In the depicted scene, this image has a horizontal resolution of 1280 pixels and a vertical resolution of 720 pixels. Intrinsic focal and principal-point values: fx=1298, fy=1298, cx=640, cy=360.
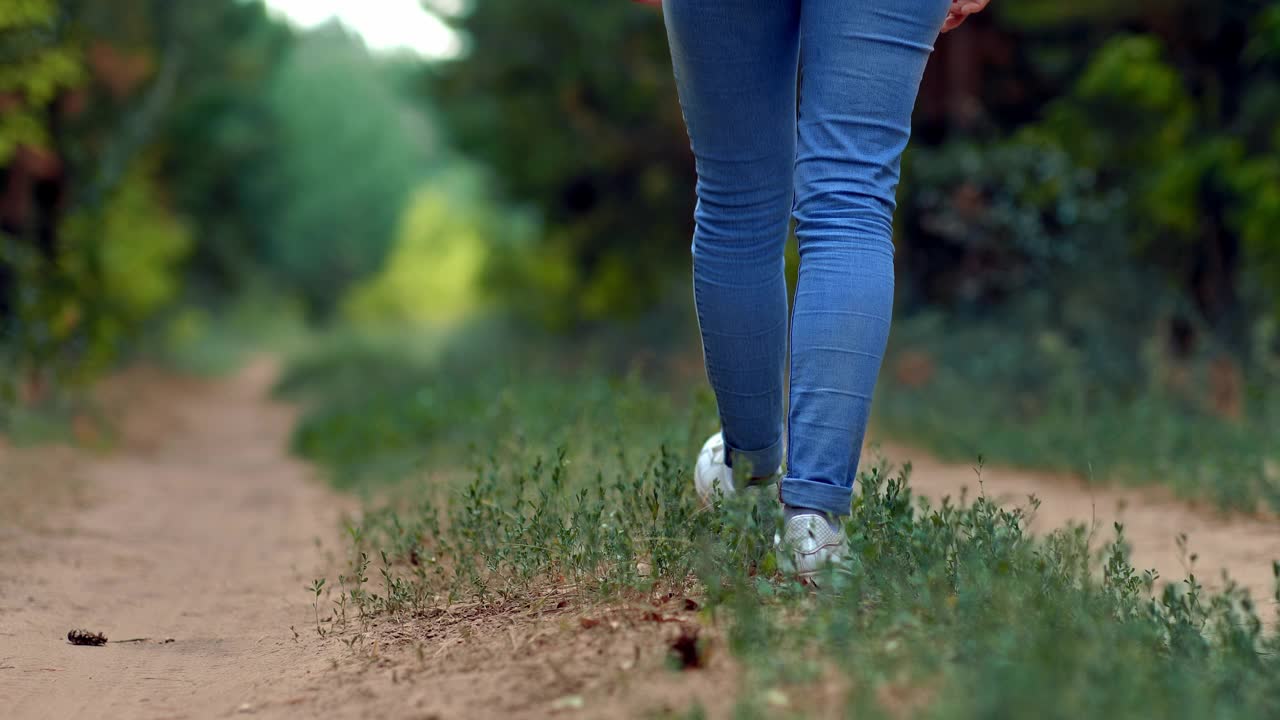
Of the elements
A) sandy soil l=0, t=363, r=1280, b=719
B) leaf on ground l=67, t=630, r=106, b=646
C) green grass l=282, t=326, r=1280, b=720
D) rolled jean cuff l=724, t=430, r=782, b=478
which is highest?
rolled jean cuff l=724, t=430, r=782, b=478

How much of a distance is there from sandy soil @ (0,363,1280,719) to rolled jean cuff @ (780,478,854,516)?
0.29 m

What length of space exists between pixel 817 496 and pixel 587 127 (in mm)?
9078

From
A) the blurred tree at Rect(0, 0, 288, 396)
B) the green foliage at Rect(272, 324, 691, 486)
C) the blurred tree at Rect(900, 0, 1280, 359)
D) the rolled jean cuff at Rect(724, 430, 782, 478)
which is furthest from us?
the blurred tree at Rect(0, 0, 288, 396)

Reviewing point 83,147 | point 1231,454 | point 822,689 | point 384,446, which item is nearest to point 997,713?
point 822,689

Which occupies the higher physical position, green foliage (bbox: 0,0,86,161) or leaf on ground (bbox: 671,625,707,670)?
green foliage (bbox: 0,0,86,161)

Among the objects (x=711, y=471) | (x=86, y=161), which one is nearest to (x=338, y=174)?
(x=86, y=161)

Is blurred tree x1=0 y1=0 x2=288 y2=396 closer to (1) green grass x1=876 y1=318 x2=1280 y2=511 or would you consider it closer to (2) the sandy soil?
(2) the sandy soil

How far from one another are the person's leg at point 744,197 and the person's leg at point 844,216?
12 centimetres

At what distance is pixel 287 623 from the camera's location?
10.7 feet

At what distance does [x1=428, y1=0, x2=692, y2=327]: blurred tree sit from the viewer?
10922mm

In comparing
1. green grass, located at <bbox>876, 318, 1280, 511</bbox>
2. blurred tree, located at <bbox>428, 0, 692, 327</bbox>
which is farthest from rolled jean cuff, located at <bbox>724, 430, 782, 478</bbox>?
blurred tree, located at <bbox>428, 0, 692, 327</bbox>

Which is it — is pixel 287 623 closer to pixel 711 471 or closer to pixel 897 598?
pixel 711 471

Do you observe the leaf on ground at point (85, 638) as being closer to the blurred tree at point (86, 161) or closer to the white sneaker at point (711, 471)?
the white sneaker at point (711, 471)

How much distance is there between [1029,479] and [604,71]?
5.66 meters
